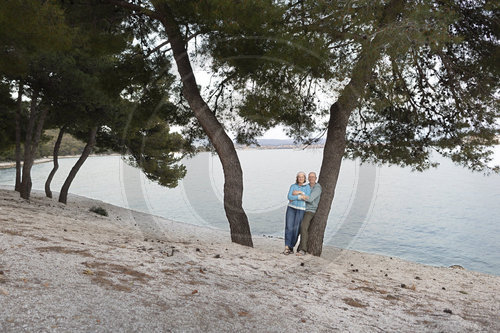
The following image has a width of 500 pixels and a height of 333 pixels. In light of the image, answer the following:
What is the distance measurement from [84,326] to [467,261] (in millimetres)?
21367

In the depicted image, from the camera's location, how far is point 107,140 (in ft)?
75.2

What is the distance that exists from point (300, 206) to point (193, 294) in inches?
160

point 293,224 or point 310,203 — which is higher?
point 310,203

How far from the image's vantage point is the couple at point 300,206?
778 cm

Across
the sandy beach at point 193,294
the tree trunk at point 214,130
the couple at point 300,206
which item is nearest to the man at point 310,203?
the couple at point 300,206

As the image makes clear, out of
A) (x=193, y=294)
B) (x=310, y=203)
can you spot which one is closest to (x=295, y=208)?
(x=310, y=203)

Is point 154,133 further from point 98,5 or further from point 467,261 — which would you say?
point 467,261

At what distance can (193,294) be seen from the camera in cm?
423

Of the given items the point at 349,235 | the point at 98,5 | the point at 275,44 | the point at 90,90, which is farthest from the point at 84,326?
the point at 349,235

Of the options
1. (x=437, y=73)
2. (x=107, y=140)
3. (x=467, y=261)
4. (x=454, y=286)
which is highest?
(x=437, y=73)

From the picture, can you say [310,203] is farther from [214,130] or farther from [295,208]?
[214,130]

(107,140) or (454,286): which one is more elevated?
(107,140)

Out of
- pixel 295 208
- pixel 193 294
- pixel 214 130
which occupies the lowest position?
pixel 193 294

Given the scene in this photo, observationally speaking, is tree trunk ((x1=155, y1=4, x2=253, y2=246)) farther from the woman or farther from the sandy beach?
the sandy beach
